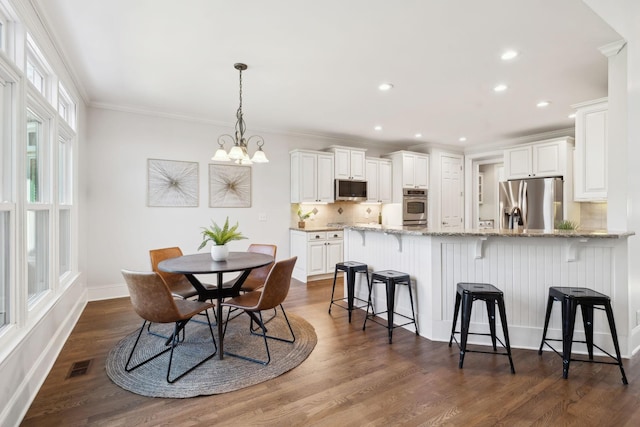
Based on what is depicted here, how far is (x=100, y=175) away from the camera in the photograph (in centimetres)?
429

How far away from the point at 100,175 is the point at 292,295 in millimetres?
3079

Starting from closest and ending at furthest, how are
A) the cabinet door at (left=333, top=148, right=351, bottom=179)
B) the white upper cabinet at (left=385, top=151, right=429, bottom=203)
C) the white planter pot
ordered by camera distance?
the white planter pot → the cabinet door at (left=333, top=148, right=351, bottom=179) → the white upper cabinet at (left=385, top=151, right=429, bottom=203)

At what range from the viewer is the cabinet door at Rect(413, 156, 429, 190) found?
659 cm

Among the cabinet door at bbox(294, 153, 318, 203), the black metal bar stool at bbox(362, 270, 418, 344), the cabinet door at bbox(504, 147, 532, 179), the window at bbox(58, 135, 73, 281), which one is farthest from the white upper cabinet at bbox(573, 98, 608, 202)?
the window at bbox(58, 135, 73, 281)

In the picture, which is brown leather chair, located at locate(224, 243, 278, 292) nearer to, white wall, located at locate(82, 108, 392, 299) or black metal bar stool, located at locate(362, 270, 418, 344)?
black metal bar stool, located at locate(362, 270, 418, 344)

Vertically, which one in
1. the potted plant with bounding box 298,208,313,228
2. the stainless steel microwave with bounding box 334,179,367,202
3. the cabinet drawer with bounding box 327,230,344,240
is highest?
the stainless steel microwave with bounding box 334,179,367,202

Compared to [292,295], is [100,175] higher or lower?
higher

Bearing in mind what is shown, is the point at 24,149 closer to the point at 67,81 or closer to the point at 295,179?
the point at 67,81

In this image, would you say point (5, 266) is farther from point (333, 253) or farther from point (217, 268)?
point (333, 253)

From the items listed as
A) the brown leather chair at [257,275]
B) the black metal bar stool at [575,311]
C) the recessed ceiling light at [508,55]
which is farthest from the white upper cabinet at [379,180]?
the black metal bar stool at [575,311]

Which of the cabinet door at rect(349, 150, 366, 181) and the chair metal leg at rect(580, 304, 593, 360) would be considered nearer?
the chair metal leg at rect(580, 304, 593, 360)

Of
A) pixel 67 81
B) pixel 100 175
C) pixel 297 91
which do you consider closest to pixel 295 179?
pixel 297 91

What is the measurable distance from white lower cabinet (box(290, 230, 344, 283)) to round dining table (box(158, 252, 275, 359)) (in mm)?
2026

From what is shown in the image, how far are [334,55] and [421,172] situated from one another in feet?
14.1
